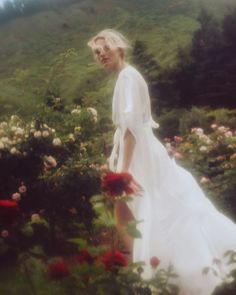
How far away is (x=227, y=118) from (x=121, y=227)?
237 inches

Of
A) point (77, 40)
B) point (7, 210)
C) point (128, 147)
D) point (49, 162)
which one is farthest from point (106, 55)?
point (77, 40)

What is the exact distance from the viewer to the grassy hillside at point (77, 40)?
27.2 ft

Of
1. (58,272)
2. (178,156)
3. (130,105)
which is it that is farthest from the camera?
(178,156)

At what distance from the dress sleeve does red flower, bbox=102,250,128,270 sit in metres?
1.29

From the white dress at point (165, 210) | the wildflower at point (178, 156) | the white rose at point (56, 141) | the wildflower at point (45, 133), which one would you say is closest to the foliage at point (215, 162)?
the wildflower at point (178, 156)

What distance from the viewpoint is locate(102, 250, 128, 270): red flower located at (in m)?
1.96

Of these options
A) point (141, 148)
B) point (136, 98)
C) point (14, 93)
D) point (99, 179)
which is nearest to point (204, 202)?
point (141, 148)

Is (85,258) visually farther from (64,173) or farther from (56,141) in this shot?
(64,173)

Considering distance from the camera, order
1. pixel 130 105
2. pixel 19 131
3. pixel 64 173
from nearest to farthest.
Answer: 1. pixel 130 105
2. pixel 19 131
3. pixel 64 173

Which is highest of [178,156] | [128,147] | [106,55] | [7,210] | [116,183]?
[106,55]

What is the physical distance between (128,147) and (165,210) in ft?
1.44

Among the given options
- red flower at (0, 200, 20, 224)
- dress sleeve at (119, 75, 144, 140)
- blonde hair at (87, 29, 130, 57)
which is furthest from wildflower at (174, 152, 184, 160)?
red flower at (0, 200, 20, 224)

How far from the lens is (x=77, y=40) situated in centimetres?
981

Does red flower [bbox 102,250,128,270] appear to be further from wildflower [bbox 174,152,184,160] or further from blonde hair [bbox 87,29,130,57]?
wildflower [bbox 174,152,184,160]
